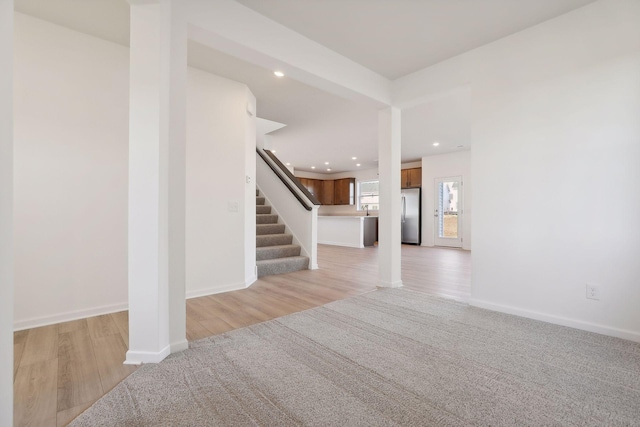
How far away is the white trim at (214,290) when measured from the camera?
312 cm

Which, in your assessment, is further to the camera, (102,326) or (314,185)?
(314,185)

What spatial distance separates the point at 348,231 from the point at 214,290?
5195 mm

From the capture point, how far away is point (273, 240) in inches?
193

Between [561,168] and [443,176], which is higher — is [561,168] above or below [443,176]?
below

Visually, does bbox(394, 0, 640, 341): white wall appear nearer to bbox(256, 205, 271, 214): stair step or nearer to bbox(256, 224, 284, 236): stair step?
bbox(256, 224, 284, 236): stair step

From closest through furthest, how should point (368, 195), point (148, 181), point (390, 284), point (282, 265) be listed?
point (148, 181) < point (390, 284) < point (282, 265) < point (368, 195)

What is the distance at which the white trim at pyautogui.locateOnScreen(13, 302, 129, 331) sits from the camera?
226 centimetres

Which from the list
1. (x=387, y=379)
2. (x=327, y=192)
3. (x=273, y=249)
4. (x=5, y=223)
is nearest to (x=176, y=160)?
(x=5, y=223)

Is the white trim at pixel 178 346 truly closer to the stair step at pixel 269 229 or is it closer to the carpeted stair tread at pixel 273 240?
the carpeted stair tread at pixel 273 240

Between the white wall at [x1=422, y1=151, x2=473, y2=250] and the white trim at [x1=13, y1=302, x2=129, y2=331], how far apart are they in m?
7.61

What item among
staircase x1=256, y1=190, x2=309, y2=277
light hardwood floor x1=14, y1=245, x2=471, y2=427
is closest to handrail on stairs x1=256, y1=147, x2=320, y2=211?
staircase x1=256, y1=190, x2=309, y2=277

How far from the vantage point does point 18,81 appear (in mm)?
2270

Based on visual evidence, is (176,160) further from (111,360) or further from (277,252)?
(277,252)

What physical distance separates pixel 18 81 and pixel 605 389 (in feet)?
14.8
